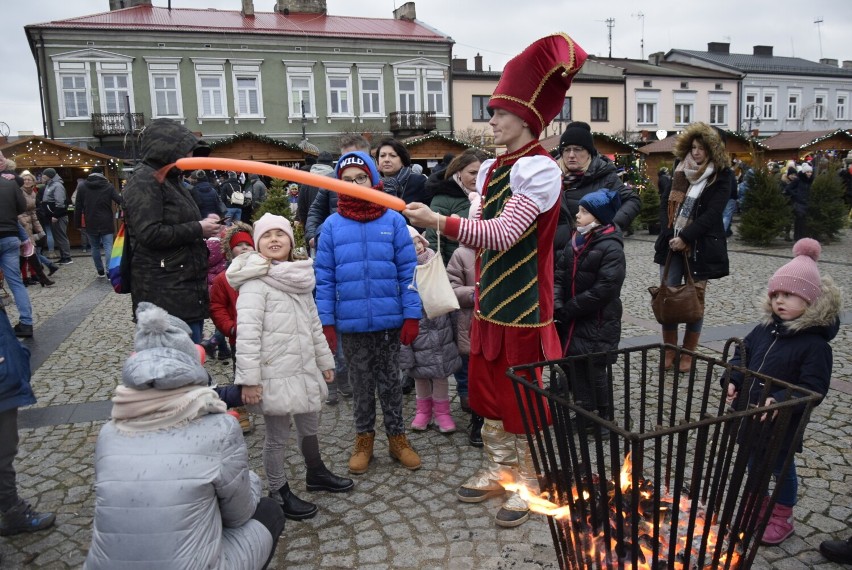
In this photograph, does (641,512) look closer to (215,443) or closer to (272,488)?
(215,443)

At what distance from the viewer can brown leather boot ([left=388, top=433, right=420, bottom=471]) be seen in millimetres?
3752

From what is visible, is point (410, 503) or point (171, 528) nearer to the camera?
point (171, 528)

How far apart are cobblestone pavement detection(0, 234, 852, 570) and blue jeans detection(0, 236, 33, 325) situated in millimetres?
1552

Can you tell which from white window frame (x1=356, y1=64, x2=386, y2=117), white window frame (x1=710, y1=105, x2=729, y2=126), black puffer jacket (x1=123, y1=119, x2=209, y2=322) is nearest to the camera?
black puffer jacket (x1=123, y1=119, x2=209, y2=322)

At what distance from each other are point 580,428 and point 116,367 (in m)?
5.51

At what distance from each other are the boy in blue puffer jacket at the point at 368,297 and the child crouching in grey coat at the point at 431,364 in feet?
1.44

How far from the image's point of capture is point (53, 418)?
15.6 feet

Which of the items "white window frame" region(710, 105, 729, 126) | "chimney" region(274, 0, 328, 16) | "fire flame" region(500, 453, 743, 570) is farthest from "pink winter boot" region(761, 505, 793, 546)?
"white window frame" region(710, 105, 729, 126)

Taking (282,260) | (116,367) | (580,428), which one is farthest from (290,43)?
(580,428)

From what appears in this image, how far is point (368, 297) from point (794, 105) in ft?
158

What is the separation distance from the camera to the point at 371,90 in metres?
31.0

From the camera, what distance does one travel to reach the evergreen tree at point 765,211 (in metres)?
13.0

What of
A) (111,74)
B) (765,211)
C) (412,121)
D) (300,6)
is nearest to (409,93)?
(412,121)

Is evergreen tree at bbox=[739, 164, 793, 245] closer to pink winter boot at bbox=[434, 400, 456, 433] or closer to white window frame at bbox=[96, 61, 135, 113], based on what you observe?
pink winter boot at bbox=[434, 400, 456, 433]
